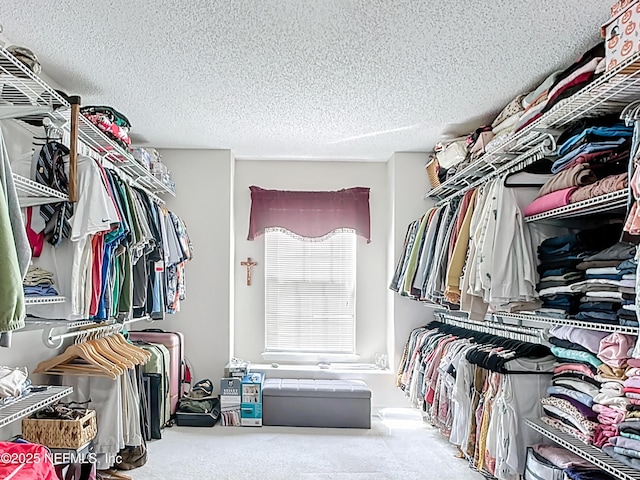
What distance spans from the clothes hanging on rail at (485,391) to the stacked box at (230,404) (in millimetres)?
1472

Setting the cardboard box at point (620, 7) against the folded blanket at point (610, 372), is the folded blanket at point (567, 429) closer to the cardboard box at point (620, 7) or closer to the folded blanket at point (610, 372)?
the folded blanket at point (610, 372)

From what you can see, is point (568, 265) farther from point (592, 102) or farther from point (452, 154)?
point (452, 154)

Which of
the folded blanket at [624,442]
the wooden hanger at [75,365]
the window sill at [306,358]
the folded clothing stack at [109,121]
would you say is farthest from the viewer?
the window sill at [306,358]

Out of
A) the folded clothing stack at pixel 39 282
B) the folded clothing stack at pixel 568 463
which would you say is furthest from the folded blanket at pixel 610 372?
the folded clothing stack at pixel 39 282

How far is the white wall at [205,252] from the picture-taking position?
5137mm

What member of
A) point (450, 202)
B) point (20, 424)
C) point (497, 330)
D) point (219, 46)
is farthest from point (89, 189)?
point (497, 330)

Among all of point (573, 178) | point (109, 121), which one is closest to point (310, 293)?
point (109, 121)

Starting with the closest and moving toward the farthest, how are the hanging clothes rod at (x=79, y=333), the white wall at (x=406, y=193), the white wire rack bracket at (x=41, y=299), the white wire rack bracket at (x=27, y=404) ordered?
the white wire rack bracket at (x=27, y=404) < the white wire rack bracket at (x=41, y=299) < the hanging clothes rod at (x=79, y=333) < the white wall at (x=406, y=193)

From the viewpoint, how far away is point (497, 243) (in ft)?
9.22

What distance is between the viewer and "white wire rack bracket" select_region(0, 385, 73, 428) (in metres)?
2.08

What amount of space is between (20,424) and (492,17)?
3.13 meters

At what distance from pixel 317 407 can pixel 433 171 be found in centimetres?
223

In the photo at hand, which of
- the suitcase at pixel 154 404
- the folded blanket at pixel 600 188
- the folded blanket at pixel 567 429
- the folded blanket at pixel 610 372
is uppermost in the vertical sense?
the folded blanket at pixel 600 188

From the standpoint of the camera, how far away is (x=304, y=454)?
3908 millimetres
